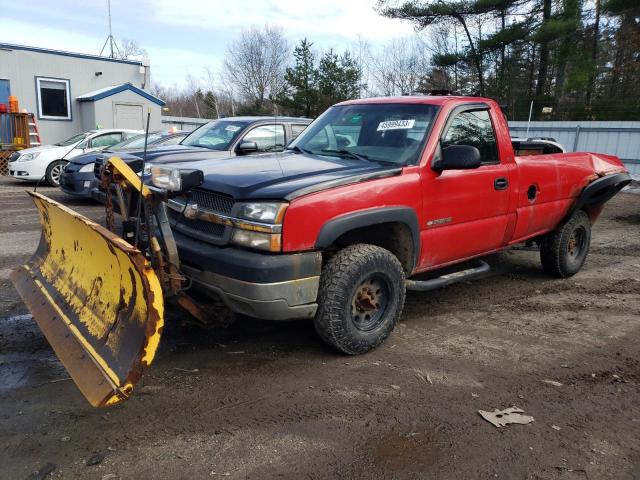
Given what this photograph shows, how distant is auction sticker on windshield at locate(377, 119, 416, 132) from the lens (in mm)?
4441

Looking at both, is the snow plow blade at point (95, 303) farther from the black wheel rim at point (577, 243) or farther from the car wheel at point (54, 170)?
the car wheel at point (54, 170)

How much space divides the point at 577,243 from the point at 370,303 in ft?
12.0

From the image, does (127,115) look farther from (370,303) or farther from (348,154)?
(370,303)

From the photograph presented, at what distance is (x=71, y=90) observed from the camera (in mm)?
20062

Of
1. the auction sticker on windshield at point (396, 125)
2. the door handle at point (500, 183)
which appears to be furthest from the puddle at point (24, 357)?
the door handle at point (500, 183)

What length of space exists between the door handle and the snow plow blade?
3205 mm

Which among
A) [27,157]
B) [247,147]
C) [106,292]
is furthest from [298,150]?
[27,157]

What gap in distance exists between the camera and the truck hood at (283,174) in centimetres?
346

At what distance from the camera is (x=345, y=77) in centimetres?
2800

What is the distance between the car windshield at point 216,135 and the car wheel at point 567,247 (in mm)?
4762

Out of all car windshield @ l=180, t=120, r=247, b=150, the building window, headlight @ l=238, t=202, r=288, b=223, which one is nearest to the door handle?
headlight @ l=238, t=202, r=288, b=223

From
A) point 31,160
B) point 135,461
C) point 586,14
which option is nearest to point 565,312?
point 135,461

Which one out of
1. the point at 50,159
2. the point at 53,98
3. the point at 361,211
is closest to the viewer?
the point at 361,211

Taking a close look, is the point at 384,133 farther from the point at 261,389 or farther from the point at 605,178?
the point at 605,178
